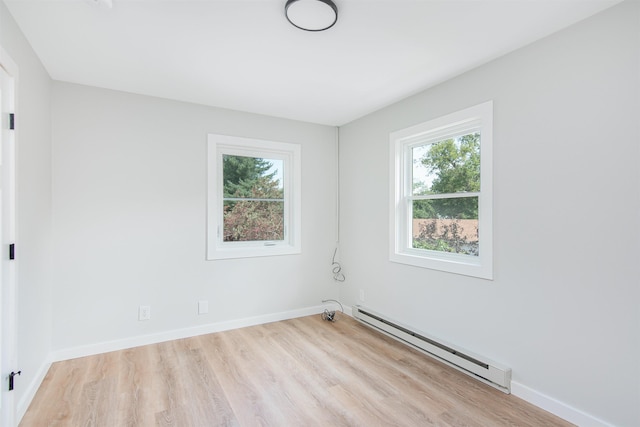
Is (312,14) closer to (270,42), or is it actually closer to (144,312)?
(270,42)

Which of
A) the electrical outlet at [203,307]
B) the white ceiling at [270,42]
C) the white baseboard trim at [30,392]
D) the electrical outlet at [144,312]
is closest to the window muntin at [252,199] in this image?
the electrical outlet at [203,307]

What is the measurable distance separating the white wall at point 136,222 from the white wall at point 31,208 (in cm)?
15

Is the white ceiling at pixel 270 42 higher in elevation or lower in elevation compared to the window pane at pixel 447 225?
higher

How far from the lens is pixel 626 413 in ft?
5.65

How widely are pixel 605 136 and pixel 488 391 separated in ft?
5.97

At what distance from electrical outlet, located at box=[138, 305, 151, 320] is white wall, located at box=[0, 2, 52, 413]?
2.19 feet

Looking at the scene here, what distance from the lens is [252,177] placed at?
3709 mm

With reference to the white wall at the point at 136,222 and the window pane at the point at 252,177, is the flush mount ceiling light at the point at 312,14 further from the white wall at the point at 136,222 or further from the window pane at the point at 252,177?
the window pane at the point at 252,177

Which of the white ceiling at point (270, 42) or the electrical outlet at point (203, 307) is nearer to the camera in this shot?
the white ceiling at point (270, 42)

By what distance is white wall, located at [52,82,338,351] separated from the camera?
2.77 m

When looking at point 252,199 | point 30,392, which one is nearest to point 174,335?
point 30,392

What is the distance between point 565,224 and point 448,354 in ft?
4.39

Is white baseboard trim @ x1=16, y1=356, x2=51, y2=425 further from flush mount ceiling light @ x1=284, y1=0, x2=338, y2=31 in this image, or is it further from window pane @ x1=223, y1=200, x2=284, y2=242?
flush mount ceiling light @ x1=284, y1=0, x2=338, y2=31

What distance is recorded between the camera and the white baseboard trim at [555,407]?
1851 millimetres
